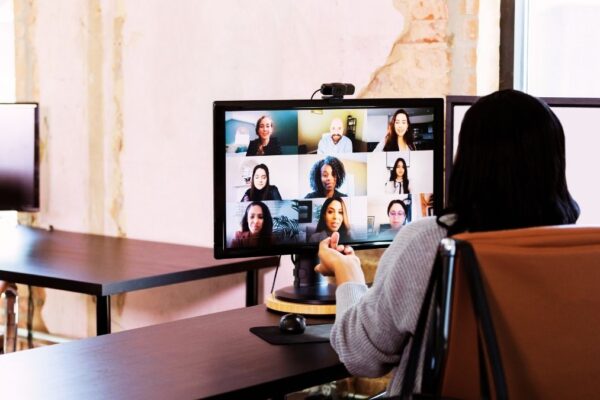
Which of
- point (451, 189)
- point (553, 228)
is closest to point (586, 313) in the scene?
point (553, 228)

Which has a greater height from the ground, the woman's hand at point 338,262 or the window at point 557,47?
the window at point 557,47

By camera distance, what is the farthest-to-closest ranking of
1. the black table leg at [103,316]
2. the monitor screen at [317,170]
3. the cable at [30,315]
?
1. the cable at [30,315]
2. the black table leg at [103,316]
3. the monitor screen at [317,170]

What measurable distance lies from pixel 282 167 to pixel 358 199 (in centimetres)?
20

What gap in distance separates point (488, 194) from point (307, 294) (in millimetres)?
857

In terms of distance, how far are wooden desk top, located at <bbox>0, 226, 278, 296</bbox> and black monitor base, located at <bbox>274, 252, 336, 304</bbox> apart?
577mm

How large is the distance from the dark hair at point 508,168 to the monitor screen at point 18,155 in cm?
237

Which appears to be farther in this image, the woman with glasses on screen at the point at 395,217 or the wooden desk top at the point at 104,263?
the wooden desk top at the point at 104,263

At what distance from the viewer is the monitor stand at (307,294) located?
2281mm

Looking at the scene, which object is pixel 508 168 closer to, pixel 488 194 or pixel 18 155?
pixel 488 194

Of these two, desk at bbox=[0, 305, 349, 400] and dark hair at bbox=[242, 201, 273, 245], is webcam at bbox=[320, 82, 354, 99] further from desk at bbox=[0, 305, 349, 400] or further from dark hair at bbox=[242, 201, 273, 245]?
desk at bbox=[0, 305, 349, 400]

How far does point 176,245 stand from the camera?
3.46 m

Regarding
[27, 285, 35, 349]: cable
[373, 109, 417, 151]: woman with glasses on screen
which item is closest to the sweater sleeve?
[373, 109, 417, 151]: woman with glasses on screen

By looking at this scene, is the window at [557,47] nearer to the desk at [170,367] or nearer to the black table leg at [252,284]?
the black table leg at [252,284]

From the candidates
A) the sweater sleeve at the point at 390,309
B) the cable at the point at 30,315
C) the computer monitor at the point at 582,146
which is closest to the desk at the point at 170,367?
the sweater sleeve at the point at 390,309
